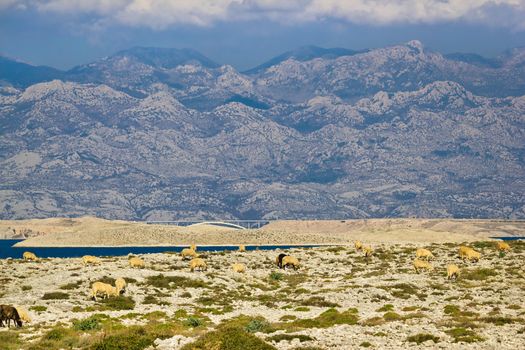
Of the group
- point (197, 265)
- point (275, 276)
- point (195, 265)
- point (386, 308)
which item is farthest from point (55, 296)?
point (275, 276)

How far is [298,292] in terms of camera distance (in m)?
72.7

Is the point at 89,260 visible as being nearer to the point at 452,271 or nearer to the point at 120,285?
the point at 120,285

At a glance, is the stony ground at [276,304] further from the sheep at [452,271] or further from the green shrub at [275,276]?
the sheep at [452,271]

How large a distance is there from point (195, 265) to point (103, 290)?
21864mm

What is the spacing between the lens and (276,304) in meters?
65.8

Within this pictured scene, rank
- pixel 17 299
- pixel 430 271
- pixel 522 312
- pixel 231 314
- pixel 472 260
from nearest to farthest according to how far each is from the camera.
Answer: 1. pixel 522 312
2. pixel 231 314
3. pixel 17 299
4. pixel 430 271
5. pixel 472 260

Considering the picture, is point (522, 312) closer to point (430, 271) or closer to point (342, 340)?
point (342, 340)

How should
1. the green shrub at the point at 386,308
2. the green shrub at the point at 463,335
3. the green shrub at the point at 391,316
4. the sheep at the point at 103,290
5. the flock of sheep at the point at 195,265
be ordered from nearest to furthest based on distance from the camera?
the green shrub at the point at 463,335 → the flock of sheep at the point at 195,265 → the green shrub at the point at 391,316 → the green shrub at the point at 386,308 → the sheep at the point at 103,290

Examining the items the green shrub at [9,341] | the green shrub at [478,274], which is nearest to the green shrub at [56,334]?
the green shrub at [9,341]

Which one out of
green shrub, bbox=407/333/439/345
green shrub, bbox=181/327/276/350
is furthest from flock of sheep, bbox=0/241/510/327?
green shrub, bbox=407/333/439/345

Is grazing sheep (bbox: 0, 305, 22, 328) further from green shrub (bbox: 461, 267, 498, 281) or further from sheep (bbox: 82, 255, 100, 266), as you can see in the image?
green shrub (bbox: 461, 267, 498, 281)

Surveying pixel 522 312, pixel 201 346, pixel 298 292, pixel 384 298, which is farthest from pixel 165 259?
pixel 201 346

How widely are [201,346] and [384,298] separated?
3022 centimetres

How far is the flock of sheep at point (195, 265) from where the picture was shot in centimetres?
5031
